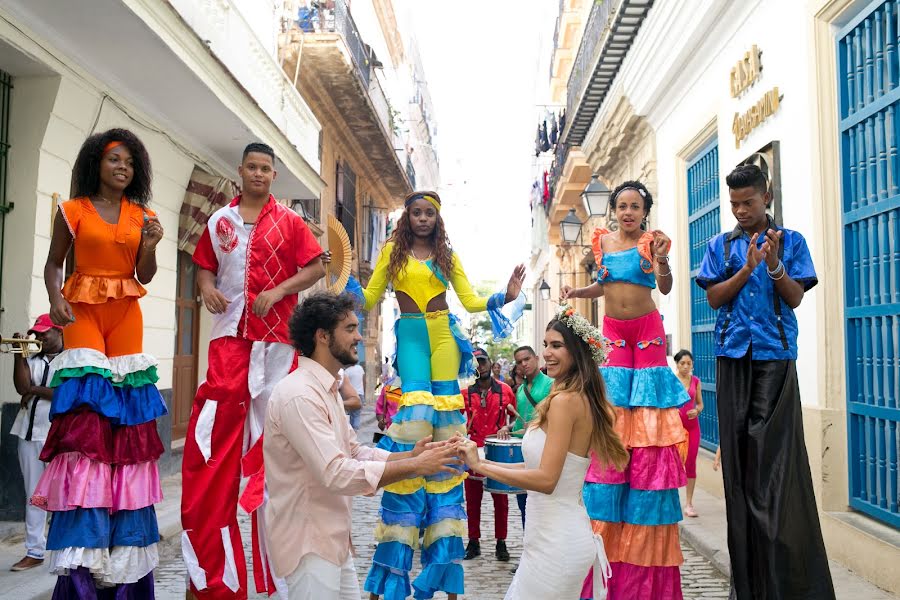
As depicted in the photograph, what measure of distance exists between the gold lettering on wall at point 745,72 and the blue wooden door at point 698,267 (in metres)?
1.19

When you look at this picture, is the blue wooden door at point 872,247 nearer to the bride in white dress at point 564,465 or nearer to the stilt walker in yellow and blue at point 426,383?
the stilt walker in yellow and blue at point 426,383

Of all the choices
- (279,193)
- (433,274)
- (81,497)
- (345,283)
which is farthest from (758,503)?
(279,193)

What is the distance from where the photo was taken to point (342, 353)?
10.5ft

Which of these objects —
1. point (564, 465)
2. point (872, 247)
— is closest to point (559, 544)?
point (564, 465)

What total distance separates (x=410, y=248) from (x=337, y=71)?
47.1 feet

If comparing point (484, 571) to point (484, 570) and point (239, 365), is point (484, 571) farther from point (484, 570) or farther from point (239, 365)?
point (239, 365)

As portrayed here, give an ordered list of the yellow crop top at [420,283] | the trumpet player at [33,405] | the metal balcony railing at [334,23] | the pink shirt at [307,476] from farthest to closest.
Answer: the metal balcony railing at [334,23], the trumpet player at [33,405], the yellow crop top at [420,283], the pink shirt at [307,476]

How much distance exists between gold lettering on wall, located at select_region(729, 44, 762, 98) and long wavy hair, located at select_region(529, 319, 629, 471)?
520 centimetres

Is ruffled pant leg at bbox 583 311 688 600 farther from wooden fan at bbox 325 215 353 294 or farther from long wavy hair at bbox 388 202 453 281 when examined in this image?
wooden fan at bbox 325 215 353 294

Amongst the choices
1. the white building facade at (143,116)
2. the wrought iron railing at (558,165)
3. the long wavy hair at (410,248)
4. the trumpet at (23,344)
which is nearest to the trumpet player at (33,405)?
the trumpet at (23,344)

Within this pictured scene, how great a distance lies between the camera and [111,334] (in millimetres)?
3789

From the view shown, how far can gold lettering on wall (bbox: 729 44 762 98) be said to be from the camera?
7734mm

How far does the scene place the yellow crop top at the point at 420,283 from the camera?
4.58 metres

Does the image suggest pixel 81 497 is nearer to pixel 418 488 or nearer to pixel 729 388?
pixel 418 488
